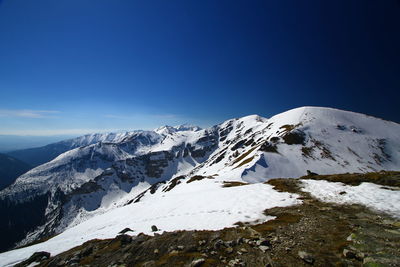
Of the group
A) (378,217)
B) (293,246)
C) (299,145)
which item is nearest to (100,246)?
(293,246)

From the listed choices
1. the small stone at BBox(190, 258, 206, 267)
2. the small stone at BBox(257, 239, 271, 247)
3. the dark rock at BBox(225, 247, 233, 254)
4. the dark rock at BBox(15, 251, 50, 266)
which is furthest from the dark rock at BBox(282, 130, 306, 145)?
the dark rock at BBox(15, 251, 50, 266)

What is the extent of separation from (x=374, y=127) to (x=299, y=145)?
65.7m

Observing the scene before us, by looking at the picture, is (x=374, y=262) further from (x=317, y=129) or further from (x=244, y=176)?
(x=317, y=129)

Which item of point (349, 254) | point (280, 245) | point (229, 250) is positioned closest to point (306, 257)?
point (280, 245)

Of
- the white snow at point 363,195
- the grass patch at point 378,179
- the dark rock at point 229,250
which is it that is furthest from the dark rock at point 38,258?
the grass patch at point 378,179

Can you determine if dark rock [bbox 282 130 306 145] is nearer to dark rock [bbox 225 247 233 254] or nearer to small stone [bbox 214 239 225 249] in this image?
small stone [bbox 214 239 225 249]

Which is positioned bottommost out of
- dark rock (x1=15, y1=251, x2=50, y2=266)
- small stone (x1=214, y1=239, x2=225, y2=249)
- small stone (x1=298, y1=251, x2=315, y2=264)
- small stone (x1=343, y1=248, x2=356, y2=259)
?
dark rock (x1=15, y1=251, x2=50, y2=266)

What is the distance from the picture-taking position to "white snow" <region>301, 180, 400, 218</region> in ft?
51.8

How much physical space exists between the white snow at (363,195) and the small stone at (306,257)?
1086cm

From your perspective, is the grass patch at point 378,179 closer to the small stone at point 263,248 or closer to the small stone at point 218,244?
the small stone at point 263,248

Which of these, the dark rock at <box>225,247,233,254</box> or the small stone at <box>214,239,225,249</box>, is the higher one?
the dark rock at <box>225,247,233,254</box>

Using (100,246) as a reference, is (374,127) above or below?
above

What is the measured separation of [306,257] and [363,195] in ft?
52.3

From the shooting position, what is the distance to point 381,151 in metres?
85.1
